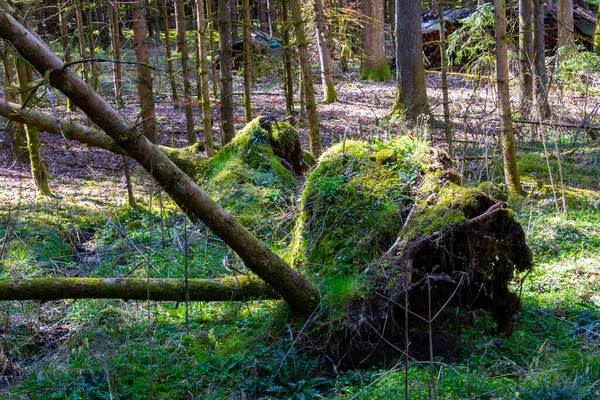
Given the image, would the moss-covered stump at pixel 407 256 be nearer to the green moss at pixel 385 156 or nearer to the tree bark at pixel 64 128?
the green moss at pixel 385 156

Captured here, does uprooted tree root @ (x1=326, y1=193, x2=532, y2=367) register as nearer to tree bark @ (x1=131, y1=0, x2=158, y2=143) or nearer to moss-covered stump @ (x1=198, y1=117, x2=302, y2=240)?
moss-covered stump @ (x1=198, y1=117, x2=302, y2=240)

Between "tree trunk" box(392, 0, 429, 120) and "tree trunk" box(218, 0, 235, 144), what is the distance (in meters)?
4.34

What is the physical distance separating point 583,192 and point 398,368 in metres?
6.38

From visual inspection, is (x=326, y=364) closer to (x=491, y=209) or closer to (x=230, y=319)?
(x=230, y=319)

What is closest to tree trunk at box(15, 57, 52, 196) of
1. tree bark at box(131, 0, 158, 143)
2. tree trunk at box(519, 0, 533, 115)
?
tree bark at box(131, 0, 158, 143)

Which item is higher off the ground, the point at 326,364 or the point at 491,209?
the point at 491,209

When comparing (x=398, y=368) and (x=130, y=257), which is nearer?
(x=398, y=368)

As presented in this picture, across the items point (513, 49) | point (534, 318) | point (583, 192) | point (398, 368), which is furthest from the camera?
Answer: point (513, 49)

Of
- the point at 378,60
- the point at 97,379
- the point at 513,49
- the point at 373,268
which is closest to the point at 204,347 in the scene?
the point at 97,379

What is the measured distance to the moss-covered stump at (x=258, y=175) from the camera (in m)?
8.67

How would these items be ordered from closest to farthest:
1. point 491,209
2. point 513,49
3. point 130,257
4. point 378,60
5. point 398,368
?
point 398,368 → point 491,209 → point 130,257 → point 513,49 → point 378,60

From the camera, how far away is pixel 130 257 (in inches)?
338

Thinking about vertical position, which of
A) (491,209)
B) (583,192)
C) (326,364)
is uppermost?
(491,209)

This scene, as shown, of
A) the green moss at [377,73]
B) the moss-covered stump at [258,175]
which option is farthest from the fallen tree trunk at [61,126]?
the green moss at [377,73]
